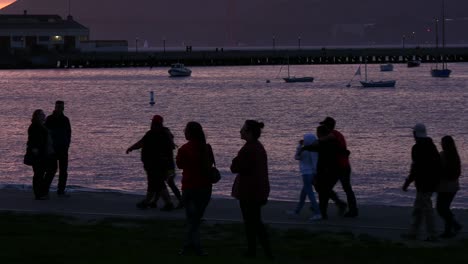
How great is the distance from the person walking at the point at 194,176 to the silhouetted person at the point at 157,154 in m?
3.36

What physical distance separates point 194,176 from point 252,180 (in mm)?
602

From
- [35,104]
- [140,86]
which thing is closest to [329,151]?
[35,104]

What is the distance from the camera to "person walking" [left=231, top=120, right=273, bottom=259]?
10.7m

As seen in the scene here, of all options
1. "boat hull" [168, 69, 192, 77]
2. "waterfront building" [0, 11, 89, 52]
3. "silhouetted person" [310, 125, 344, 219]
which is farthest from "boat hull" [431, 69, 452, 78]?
"silhouetted person" [310, 125, 344, 219]

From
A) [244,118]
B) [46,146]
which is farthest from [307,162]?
[244,118]

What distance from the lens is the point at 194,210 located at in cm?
1111

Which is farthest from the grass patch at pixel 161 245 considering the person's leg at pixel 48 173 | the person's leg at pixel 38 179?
the person's leg at pixel 48 173

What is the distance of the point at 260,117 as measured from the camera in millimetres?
60688

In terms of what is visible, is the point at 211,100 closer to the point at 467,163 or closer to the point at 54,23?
the point at 467,163

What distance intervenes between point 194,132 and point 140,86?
9871cm

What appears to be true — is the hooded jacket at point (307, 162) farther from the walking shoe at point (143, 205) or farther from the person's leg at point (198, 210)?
the person's leg at point (198, 210)

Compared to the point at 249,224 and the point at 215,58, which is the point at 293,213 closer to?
the point at 249,224

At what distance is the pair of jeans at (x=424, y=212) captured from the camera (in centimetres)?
1202

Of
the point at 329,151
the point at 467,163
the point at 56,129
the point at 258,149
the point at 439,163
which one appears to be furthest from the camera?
the point at 467,163
